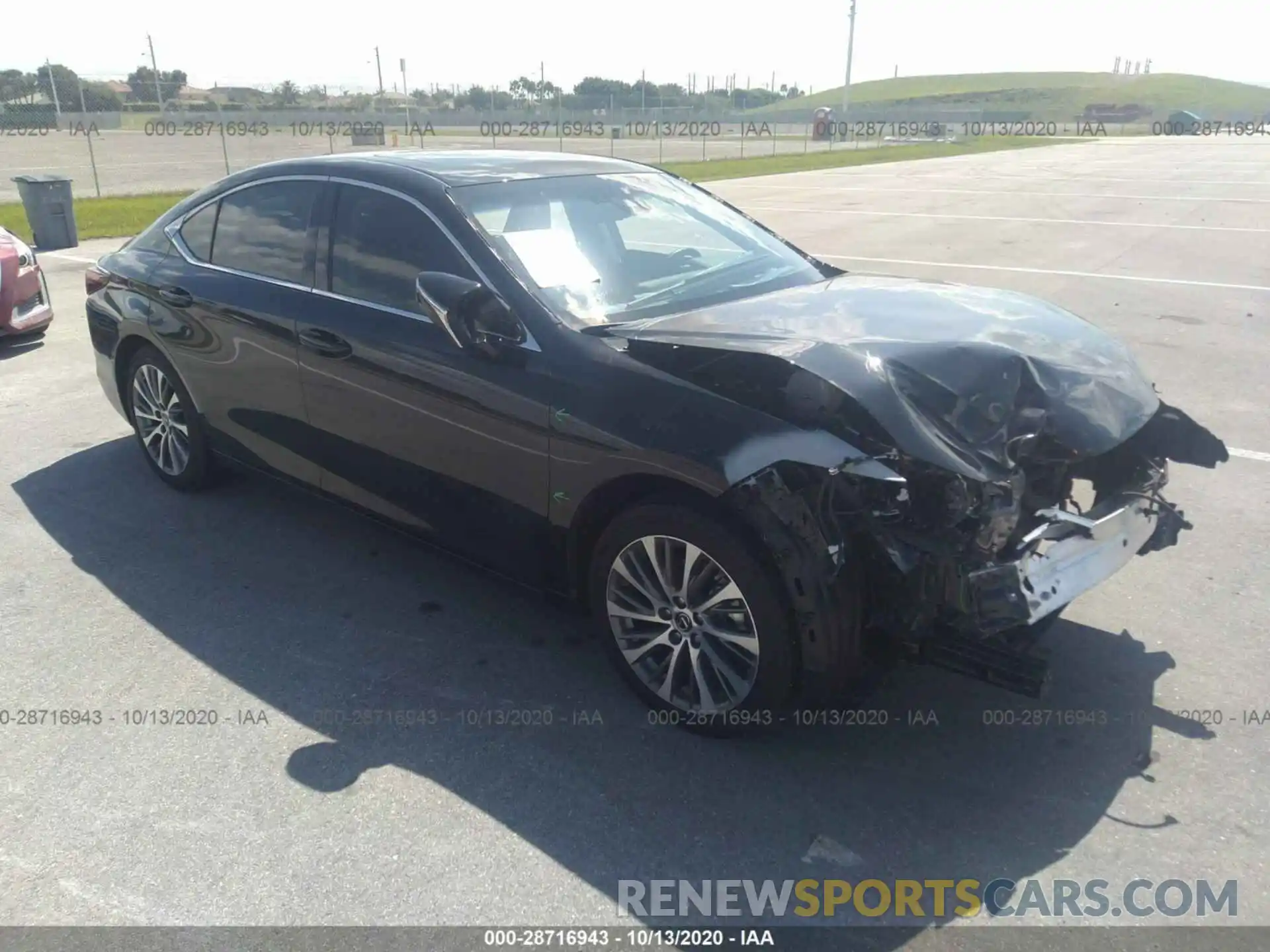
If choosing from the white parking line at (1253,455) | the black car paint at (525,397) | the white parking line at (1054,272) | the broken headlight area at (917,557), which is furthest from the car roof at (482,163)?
the white parking line at (1054,272)

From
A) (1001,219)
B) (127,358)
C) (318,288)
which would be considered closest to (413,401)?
(318,288)

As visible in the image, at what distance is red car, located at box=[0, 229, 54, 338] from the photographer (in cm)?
802

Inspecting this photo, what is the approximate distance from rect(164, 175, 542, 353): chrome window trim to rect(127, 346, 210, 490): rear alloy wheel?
0.59 m

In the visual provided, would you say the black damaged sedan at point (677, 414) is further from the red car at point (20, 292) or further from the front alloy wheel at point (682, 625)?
the red car at point (20, 292)

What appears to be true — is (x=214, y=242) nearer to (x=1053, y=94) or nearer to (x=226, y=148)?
(x=226, y=148)

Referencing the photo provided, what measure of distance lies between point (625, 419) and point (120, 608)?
8.00 feet

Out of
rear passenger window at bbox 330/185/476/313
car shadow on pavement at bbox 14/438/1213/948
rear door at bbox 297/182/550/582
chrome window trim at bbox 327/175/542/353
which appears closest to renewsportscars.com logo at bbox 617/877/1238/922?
car shadow on pavement at bbox 14/438/1213/948

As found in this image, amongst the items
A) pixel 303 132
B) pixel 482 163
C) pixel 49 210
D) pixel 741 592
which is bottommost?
pixel 741 592

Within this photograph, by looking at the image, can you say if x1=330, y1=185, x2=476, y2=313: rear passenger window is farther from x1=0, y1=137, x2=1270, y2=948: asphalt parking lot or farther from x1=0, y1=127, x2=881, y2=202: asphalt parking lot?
x1=0, y1=127, x2=881, y2=202: asphalt parking lot

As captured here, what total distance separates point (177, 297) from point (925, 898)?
4260 millimetres

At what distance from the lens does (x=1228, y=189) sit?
970 inches

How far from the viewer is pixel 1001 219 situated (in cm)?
1803

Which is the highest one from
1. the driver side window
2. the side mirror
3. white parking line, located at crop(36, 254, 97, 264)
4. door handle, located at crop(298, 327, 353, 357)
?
the driver side window

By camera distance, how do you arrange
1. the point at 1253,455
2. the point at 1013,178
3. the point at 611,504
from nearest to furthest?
the point at 611,504, the point at 1253,455, the point at 1013,178
